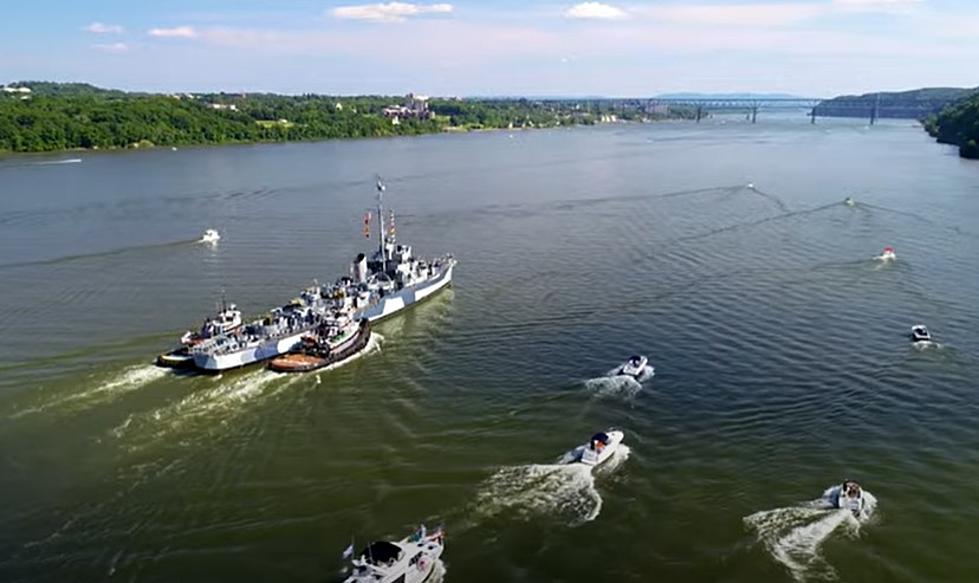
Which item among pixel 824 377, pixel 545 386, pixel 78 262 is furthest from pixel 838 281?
pixel 78 262

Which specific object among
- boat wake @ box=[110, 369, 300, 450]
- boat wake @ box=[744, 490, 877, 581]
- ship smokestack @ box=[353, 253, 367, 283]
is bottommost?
boat wake @ box=[744, 490, 877, 581]

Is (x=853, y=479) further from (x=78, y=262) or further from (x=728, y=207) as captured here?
(x=728, y=207)

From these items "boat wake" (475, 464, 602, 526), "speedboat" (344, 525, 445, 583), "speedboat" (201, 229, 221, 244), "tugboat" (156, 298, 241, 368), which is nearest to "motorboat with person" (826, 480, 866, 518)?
"boat wake" (475, 464, 602, 526)

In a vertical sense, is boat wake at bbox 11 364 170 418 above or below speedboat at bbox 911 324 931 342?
below

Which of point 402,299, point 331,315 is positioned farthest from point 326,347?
point 402,299

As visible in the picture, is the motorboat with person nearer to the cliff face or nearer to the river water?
the river water

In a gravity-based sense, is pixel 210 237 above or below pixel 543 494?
above

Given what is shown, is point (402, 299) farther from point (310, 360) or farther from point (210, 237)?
point (210, 237)
